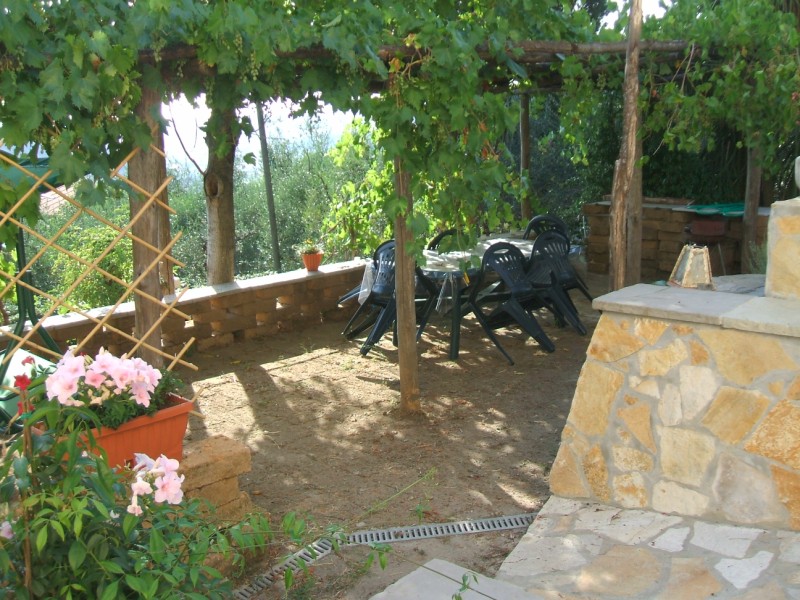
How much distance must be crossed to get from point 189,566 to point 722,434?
202cm

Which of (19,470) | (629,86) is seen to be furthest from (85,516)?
(629,86)

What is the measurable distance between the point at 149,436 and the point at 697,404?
207 centimetres

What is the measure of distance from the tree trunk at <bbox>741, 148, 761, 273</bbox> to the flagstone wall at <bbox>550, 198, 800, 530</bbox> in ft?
11.4

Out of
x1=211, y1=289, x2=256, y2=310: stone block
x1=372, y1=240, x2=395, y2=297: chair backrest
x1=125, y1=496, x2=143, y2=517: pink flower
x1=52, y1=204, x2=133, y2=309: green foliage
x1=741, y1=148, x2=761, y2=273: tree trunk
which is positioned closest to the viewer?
x1=125, y1=496, x2=143, y2=517: pink flower

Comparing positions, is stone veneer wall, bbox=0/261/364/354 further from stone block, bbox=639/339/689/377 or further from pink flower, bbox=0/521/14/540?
stone block, bbox=639/339/689/377

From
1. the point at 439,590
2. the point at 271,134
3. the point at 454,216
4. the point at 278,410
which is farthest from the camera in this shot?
the point at 271,134

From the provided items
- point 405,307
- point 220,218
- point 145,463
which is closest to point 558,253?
point 405,307

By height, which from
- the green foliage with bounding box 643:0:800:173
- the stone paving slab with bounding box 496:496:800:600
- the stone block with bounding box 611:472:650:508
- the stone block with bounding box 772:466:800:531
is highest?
the green foliage with bounding box 643:0:800:173

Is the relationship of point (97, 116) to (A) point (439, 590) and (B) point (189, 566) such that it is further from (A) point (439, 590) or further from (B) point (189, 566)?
(A) point (439, 590)

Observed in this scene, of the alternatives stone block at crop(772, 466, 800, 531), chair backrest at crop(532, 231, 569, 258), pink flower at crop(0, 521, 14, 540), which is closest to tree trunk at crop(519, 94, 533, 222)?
chair backrest at crop(532, 231, 569, 258)

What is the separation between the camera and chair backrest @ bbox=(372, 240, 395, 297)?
5.89 metres

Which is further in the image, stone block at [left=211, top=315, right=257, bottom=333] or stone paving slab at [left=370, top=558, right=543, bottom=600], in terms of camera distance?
stone block at [left=211, top=315, right=257, bottom=333]

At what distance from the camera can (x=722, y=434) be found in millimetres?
3186

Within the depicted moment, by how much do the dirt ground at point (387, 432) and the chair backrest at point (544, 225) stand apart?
76 cm
